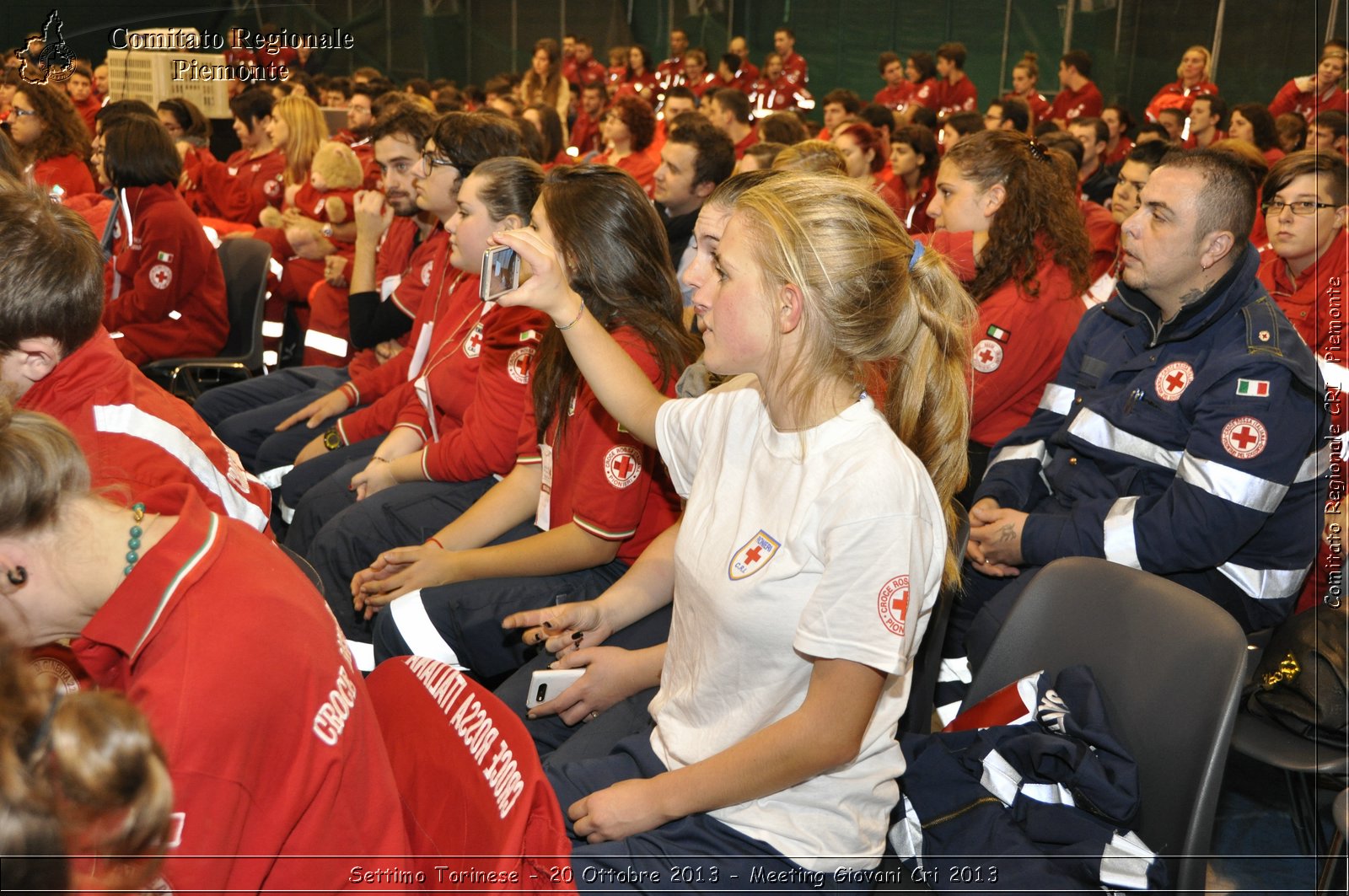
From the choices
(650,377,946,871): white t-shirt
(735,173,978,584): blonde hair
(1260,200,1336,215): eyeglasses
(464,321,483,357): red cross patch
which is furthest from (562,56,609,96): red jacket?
(650,377,946,871): white t-shirt

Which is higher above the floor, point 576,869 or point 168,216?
point 168,216

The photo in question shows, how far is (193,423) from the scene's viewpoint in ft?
6.82

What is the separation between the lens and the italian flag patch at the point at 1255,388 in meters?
2.32

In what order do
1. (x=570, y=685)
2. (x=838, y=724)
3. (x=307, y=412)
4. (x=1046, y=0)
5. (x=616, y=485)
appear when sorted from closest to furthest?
(x=838, y=724)
(x=570, y=685)
(x=616, y=485)
(x=307, y=412)
(x=1046, y=0)

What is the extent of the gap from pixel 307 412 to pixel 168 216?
4.03 ft

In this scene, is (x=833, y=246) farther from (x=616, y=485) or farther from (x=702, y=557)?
(x=616, y=485)

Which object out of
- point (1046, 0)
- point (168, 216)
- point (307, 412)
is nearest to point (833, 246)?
point (307, 412)

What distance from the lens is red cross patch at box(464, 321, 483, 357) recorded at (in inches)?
123

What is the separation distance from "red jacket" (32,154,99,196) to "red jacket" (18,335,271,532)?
12.5 ft

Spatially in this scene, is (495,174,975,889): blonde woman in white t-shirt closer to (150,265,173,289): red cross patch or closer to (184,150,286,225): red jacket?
(150,265,173,289): red cross patch

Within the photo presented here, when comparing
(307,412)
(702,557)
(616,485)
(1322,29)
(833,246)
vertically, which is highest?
(1322,29)

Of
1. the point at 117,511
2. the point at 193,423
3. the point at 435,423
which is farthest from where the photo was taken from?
the point at 435,423

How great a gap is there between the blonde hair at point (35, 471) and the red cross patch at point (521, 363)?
1.63 m

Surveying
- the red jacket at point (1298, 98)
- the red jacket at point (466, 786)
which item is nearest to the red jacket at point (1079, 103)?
the red jacket at point (1298, 98)
